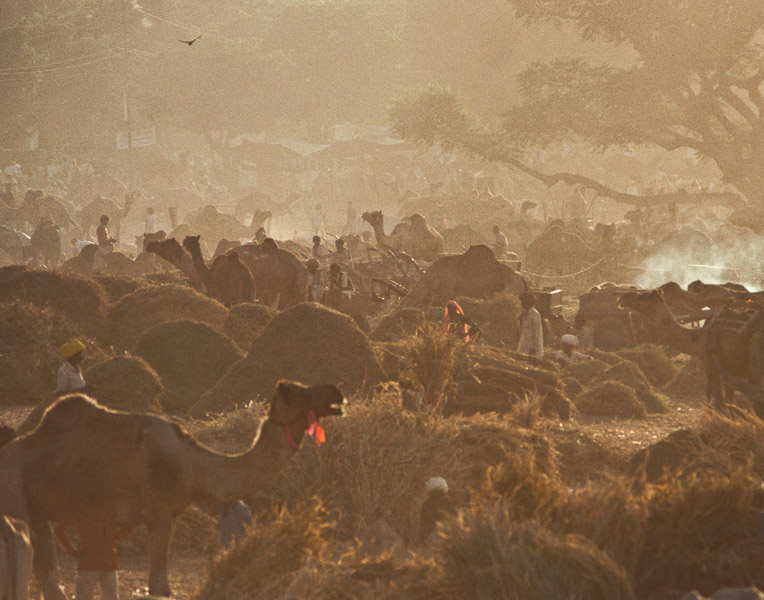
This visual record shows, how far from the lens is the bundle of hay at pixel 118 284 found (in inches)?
826

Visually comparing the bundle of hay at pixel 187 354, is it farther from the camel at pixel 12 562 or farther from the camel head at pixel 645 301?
the camel at pixel 12 562

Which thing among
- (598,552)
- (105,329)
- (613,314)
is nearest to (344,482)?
(598,552)

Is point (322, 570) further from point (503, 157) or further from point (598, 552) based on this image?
point (503, 157)

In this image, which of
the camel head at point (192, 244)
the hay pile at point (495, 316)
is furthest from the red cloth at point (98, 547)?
the camel head at point (192, 244)

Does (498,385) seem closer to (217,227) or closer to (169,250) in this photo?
(169,250)

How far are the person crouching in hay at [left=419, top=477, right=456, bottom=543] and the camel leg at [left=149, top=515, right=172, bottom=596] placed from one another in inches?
117

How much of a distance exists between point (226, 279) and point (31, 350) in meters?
5.11

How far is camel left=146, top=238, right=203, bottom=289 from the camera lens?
67.5 ft

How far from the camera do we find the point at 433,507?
32.3 feet

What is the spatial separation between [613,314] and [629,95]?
26404 mm

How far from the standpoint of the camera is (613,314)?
73.3 feet

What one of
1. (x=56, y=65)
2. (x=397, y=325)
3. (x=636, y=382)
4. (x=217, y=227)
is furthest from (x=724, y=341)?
(x=56, y=65)

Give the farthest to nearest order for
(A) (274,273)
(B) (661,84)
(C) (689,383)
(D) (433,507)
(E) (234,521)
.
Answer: (B) (661,84), (A) (274,273), (C) (689,383), (D) (433,507), (E) (234,521)

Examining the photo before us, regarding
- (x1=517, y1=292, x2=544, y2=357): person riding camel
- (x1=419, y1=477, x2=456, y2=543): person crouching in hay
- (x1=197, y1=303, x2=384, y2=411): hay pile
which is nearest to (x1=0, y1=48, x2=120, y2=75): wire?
(x1=517, y1=292, x2=544, y2=357): person riding camel
